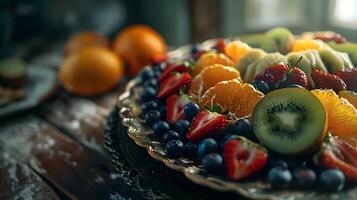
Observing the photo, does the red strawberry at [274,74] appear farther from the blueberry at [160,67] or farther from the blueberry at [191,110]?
the blueberry at [160,67]

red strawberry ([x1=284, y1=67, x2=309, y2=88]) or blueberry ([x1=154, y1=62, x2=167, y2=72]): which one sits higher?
red strawberry ([x1=284, y1=67, x2=309, y2=88])

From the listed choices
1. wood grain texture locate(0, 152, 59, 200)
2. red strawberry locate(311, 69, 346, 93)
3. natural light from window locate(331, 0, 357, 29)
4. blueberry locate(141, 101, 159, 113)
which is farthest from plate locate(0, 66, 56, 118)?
natural light from window locate(331, 0, 357, 29)

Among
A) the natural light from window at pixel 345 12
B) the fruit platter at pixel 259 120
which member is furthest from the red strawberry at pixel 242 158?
the natural light from window at pixel 345 12

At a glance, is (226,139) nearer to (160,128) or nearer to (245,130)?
(245,130)

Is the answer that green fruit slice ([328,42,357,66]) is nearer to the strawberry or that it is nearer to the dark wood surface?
the strawberry

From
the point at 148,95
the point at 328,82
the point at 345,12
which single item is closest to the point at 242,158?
the point at 328,82

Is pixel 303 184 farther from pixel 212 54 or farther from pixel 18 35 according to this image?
pixel 18 35
